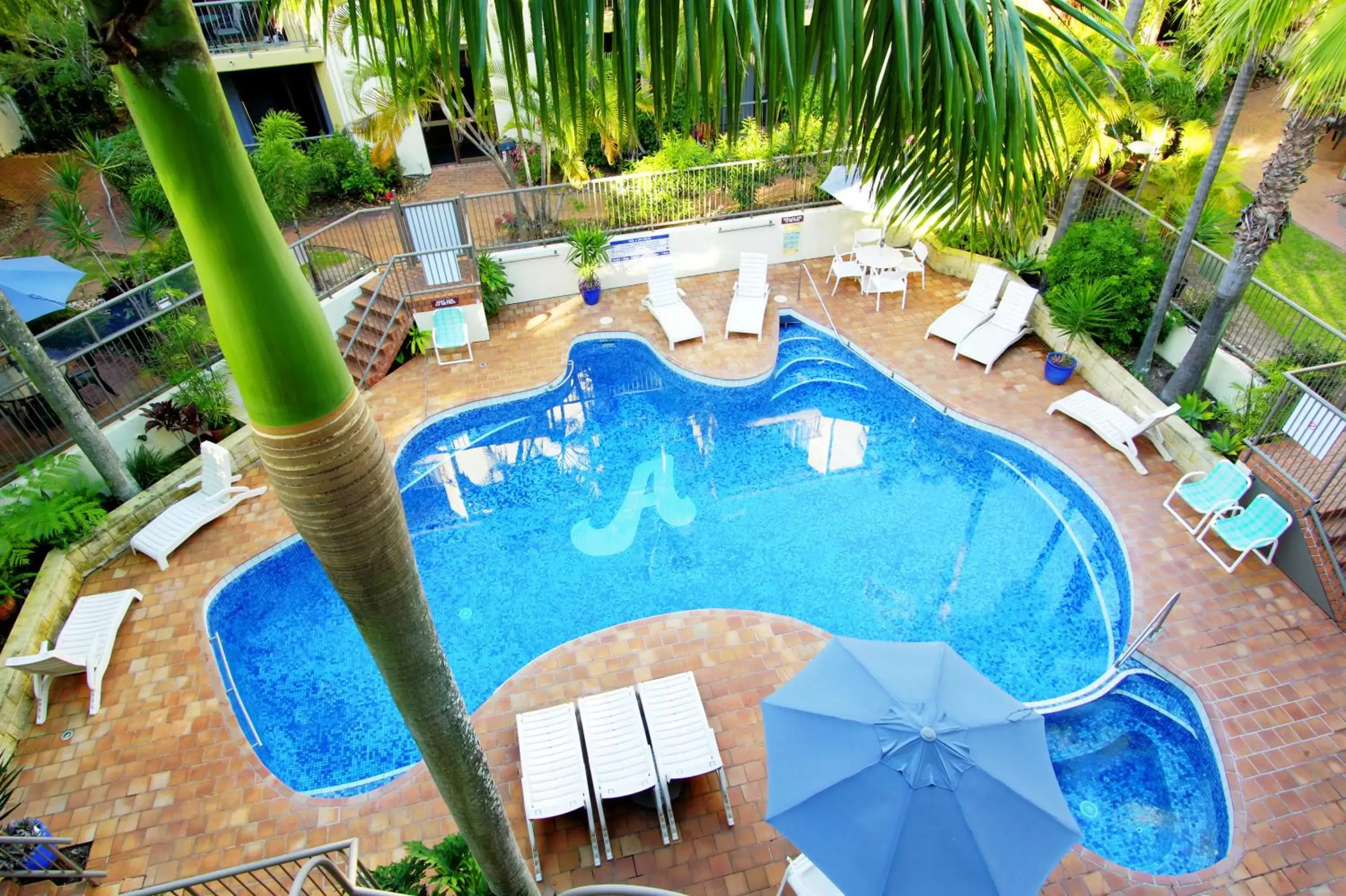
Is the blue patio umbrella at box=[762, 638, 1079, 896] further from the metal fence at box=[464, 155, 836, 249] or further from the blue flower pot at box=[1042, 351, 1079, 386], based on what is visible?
the metal fence at box=[464, 155, 836, 249]

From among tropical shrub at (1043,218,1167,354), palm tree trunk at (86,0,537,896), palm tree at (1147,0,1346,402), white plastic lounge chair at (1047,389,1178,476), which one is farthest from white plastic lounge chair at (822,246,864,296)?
palm tree trunk at (86,0,537,896)

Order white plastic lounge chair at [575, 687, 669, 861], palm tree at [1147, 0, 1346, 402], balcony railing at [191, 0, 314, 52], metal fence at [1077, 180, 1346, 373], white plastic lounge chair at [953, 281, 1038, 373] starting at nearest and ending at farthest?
palm tree at [1147, 0, 1346, 402] → white plastic lounge chair at [575, 687, 669, 861] → metal fence at [1077, 180, 1346, 373] → white plastic lounge chair at [953, 281, 1038, 373] → balcony railing at [191, 0, 314, 52]

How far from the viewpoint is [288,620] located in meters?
9.23

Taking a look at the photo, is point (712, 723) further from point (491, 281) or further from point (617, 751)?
point (491, 281)

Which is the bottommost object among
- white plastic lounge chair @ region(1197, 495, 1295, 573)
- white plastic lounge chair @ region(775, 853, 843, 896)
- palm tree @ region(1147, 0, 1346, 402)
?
white plastic lounge chair @ region(775, 853, 843, 896)

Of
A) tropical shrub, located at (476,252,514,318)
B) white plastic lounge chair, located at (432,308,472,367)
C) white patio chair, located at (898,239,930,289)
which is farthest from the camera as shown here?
white patio chair, located at (898,239,930,289)

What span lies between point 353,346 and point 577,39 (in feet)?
39.5

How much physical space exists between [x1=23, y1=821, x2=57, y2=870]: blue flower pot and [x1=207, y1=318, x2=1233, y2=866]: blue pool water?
1.86m

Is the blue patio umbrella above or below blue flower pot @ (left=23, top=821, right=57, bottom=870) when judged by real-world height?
above

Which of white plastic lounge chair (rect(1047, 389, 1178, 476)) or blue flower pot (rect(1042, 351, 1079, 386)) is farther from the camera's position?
blue flower pot (rect(1042, 351, 1079, 386))

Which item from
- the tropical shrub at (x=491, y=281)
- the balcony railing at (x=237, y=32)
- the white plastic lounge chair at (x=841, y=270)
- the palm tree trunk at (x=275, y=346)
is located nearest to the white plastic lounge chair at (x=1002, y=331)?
the white plastic lounge chair at (x=841, y=270)

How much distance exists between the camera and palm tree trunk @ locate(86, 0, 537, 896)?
1.37 metres

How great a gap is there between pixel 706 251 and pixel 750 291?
1696 millimetres

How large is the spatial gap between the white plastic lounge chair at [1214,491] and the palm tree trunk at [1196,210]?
2.40 m
